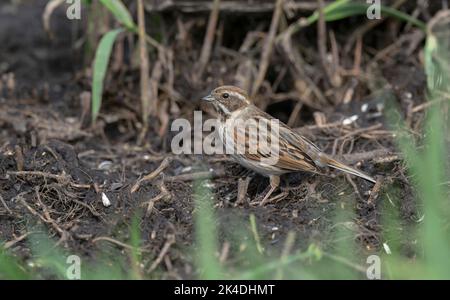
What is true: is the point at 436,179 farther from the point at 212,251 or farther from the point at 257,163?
the point at 257,163

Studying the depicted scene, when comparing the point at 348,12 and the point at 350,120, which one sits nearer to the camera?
the point at 350,120

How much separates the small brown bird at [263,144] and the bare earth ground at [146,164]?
0.15m

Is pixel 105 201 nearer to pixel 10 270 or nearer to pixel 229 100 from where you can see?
pixel 10 270

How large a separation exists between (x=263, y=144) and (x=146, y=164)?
133 centimetres

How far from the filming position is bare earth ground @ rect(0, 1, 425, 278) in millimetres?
5387

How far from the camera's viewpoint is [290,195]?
6.22 m

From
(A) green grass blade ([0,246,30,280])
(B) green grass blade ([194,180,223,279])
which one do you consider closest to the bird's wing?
(B) green grass blade ([194,180,223,279])

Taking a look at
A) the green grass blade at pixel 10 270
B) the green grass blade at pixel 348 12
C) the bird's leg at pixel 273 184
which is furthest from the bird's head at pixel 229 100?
the green grass blade at pixel 10 270

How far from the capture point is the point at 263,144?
644cm

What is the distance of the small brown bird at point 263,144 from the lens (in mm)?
6266

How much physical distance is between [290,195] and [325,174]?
0.40 metres

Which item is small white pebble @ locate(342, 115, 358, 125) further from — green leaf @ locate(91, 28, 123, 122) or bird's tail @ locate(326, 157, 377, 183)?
green leaf @ locate(91, 28, 123, 122)

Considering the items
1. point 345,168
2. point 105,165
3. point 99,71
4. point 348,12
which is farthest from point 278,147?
point 348,12

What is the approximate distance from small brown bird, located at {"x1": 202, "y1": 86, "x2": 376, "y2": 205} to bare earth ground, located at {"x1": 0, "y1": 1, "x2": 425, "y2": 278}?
15 cm
